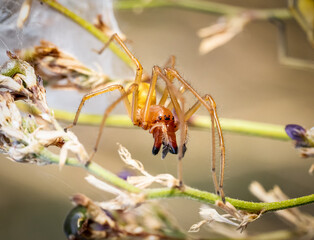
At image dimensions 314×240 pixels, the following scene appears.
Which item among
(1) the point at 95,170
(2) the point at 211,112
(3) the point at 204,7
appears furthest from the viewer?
(3) the point at 204,7

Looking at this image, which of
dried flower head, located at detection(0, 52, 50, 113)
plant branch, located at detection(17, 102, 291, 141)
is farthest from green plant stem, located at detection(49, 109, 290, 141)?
dried flower head, located at detection(0, 52, 50, 113)

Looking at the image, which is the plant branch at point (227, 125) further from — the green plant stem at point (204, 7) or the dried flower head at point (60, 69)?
the green plant stem at point (204, 7)

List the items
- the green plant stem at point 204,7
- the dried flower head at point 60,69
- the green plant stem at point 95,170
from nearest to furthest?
the green plant stem at point 95,170 → the dried flower head at point 60,69 → the green plant stem at point 204,7

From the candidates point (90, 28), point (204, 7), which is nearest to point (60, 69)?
point (90, 28)

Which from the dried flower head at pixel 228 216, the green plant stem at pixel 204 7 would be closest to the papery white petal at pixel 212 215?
the dried flower head at pixel 228 216

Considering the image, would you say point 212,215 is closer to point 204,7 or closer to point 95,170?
point 95,170

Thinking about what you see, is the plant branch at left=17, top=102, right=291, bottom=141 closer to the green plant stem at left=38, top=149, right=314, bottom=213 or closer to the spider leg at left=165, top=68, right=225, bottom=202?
the spider leg at left=165, top=68, right=225, bottom=202
